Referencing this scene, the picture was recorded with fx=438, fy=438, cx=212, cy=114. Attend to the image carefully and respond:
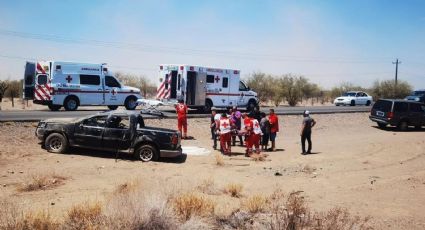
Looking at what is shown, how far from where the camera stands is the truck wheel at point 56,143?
14.1 m

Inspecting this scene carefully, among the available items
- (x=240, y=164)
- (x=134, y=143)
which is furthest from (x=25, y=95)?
(x=240, y=164)

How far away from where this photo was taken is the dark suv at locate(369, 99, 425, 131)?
25703mm

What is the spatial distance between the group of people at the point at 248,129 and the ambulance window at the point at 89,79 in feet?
37.8

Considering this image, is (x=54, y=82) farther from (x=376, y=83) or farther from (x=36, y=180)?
(x=376, y=83)

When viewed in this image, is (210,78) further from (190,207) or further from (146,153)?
(190,207)

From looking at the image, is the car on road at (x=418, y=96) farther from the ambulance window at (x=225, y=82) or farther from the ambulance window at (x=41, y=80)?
the ambulance window at (x=41, y=80)

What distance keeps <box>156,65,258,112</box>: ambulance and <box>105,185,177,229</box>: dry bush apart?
18815 millimetres

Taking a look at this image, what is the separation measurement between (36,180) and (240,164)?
6666 mm

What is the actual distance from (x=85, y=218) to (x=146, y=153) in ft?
22.7

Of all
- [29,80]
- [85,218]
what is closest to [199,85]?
[29,80]

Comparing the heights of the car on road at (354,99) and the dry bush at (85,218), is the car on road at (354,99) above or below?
above

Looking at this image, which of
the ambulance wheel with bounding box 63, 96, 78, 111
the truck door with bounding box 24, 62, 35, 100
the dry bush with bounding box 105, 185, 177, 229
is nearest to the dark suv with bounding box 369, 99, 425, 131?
the ambulance wheel with bounding box 63, 96, 78, 111

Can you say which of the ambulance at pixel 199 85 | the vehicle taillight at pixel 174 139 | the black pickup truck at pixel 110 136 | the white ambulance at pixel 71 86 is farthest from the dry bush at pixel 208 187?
the white ambulance at pixel 71 86

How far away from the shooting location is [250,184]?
11781mm
